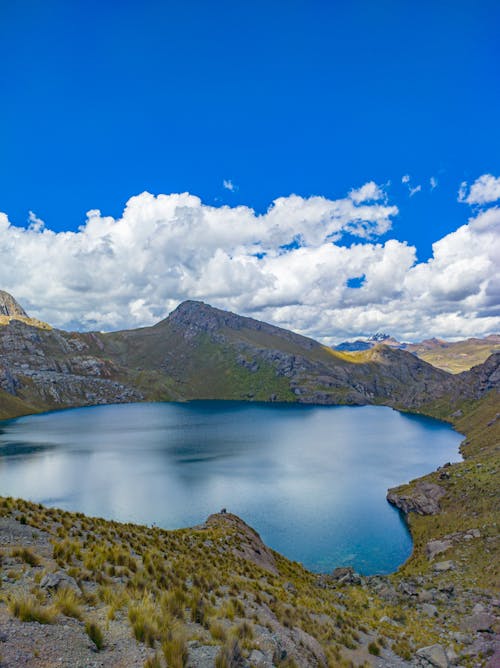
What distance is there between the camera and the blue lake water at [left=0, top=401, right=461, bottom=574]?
61312mm

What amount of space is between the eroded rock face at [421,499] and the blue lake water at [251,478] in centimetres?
256

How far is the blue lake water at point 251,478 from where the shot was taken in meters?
61.3

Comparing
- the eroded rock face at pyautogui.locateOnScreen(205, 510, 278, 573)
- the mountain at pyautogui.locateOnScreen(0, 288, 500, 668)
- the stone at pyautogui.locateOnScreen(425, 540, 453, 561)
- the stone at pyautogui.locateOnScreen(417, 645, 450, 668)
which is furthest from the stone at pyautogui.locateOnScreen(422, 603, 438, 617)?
the stone at pyautogui.locateOnScreen(425, 540, 453, 561)

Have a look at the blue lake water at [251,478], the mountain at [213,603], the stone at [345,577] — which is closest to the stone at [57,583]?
the mountain at [213,603]

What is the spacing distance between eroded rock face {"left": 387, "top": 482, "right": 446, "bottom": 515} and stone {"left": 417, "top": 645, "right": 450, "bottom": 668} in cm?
5041

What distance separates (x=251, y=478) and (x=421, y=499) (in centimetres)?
3989

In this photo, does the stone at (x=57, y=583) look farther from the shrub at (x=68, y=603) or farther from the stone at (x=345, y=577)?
the stone at (x=345, y=577)

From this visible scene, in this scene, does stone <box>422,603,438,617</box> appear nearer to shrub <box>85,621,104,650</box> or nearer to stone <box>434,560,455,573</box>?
stone <box>434,560,455,573</box>

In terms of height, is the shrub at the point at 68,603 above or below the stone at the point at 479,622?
above

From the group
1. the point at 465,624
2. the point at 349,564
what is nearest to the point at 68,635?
the point at 465,624

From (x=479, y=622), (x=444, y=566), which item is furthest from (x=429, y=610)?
(x=444, y=566)

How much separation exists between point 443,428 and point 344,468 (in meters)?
113

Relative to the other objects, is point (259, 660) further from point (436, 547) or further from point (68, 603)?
point (436, 547)

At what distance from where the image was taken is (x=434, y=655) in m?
20.6
